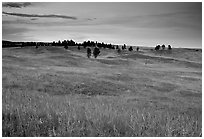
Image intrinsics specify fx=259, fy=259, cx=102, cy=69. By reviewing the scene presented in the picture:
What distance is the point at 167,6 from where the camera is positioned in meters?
6.57

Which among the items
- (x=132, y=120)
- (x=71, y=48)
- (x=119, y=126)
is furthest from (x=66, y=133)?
(x=71, y=48)

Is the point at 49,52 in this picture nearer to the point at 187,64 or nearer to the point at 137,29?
the point at 187,64

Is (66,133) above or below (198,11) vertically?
below

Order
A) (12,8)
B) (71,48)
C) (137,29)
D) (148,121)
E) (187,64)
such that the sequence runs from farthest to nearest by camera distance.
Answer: (71,48)
(187,64)
(137,29)
(12,8)
(148,121)

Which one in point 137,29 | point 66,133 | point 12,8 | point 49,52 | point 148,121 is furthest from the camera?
point 49,52

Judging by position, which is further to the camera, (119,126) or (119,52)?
(119,52)

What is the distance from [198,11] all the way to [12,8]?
4733 mm

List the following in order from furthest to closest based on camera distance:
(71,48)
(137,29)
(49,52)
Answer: (71,48), (49,52), (137,29)

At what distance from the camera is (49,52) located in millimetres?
86688

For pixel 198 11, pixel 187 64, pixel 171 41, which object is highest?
pixel 198 11

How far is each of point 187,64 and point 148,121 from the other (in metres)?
78.7

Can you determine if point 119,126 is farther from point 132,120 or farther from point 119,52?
point 119,52

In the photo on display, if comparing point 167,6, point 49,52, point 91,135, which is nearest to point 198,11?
point 167,6

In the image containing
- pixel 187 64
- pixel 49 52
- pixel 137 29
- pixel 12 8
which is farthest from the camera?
pixel 49 52
